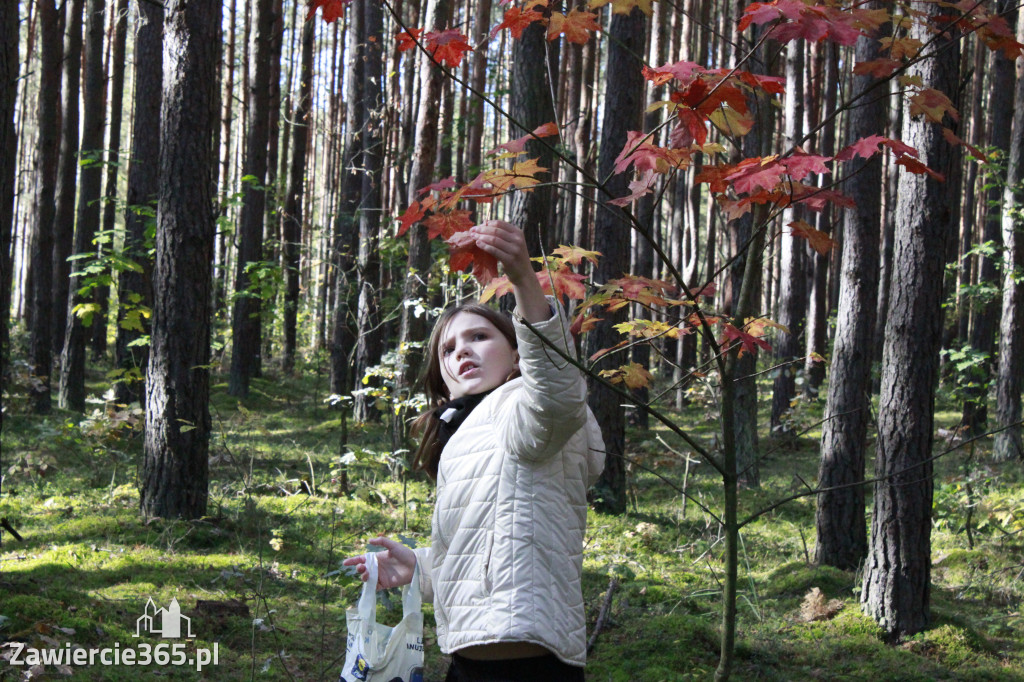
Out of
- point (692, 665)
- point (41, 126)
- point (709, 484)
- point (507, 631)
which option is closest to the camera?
point (507, 631)

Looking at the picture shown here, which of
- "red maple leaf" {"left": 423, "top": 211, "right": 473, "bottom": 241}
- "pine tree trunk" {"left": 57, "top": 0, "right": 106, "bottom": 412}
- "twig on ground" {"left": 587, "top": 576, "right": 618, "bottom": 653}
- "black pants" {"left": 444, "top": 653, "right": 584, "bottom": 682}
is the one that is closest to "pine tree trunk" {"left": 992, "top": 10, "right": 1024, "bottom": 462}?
"twig on ground" {"left": 587, "top": 576, "right": 618, "bottom": 653}

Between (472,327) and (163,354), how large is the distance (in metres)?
4.26

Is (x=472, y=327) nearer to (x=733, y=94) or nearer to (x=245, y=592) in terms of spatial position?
(x=733, y=94)

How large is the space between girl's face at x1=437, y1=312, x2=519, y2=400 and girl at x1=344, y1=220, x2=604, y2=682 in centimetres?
7

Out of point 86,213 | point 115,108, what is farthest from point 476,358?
point 115,108

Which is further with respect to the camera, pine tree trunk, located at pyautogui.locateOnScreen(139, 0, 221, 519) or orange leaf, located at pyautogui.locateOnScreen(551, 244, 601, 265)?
pine tree trunk, located at pyautogui.locateOnScreen(139, 0, 221, 519)

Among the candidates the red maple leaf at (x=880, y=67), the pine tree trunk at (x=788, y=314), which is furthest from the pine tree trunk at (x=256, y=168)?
the red maple leaf at (x=880, y=67)

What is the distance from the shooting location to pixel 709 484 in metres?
9.20

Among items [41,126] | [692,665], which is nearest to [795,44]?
[692,665]

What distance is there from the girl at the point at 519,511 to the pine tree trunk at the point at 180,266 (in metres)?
4.12

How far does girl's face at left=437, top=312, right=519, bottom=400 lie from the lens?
229 cm

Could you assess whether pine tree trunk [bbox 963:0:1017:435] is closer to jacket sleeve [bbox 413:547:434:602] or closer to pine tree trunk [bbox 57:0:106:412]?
jacket sleeve [bbox 413:547:434:602]

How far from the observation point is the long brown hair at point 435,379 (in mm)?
2361

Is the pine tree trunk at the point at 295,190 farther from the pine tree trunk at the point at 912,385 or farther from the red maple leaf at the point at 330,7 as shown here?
the red maple leaf at the point at 330,7
